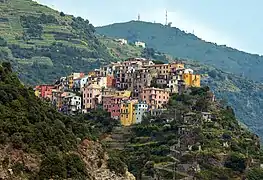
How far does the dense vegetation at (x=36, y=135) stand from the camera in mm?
33531

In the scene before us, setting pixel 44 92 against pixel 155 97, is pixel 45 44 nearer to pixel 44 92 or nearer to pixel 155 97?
pixel 44 92

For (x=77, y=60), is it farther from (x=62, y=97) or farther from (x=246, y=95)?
(x=62, y=97)

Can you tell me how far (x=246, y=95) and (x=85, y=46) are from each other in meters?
44.2

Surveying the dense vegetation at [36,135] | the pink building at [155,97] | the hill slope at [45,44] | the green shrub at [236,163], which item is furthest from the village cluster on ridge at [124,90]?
the hill slope at [45,44]

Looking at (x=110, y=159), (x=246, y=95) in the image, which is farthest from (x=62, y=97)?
(x=246, y=95)

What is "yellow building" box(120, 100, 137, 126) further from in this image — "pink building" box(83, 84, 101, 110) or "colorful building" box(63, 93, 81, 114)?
"colorful building" box(63, 93, 81, 114)

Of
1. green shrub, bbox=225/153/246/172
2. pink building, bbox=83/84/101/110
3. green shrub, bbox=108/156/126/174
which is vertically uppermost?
pink building, bbox=83/84/101/110

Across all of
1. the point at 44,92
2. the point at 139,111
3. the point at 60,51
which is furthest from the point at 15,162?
the point at 60,51

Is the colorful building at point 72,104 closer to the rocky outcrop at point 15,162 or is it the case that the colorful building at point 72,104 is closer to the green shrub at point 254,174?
the green shrub at point 254,174

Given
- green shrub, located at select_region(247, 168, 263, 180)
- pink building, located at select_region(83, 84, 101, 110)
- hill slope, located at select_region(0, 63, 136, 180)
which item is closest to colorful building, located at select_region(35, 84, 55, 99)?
pink building, located at select_region(83, 84, 101, 110)

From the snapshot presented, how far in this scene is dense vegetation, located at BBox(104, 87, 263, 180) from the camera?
60.4m

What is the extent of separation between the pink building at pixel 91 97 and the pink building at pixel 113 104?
1.44 m

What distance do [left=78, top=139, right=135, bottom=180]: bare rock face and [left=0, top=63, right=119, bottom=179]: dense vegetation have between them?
21.3 inches

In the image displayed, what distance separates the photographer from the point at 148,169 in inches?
2344
